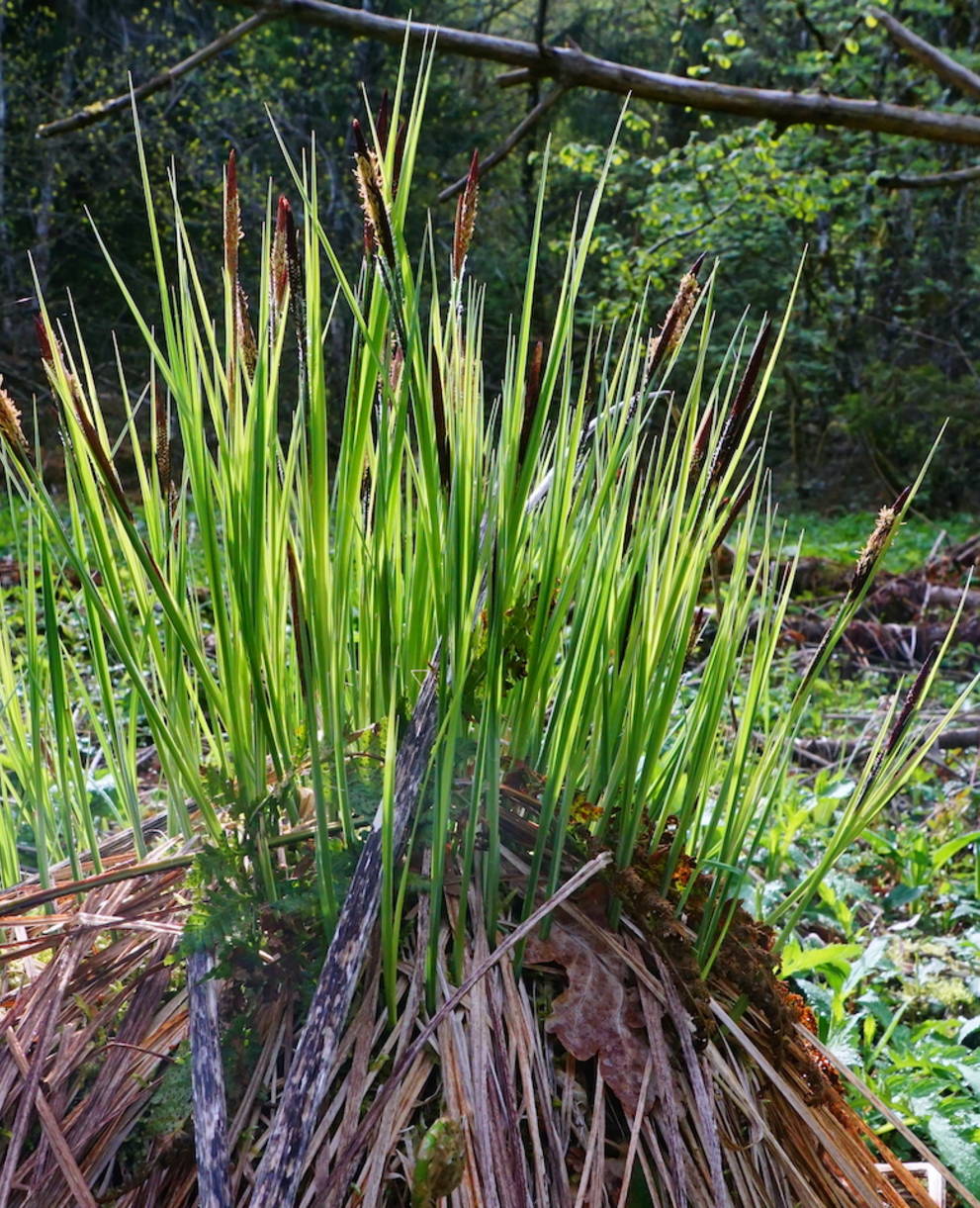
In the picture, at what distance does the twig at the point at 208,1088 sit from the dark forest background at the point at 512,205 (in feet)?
29.2

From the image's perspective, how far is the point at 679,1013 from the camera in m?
0.76

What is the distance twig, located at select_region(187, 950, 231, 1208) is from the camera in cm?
58

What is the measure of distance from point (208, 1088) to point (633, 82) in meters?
3.70

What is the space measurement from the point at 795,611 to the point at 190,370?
4339 millimetres

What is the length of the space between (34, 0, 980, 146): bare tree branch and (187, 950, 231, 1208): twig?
10.1 feet

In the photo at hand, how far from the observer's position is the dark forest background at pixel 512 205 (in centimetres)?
1041

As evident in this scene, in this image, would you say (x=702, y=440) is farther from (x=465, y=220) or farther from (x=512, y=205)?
(x=512, y=205)

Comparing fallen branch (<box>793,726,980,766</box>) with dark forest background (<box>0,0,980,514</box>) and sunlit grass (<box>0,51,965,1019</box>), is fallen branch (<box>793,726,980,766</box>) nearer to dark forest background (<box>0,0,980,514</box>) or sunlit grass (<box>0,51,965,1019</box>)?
sunlit grass (<box>0,51,965,1019</box>)

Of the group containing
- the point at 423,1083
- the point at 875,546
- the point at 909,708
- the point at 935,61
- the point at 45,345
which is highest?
the point at 935,61

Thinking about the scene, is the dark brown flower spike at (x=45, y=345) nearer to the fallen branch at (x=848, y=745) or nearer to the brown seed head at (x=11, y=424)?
the brown seed head at (x=11, y=424)

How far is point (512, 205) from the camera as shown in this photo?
44.3 feet

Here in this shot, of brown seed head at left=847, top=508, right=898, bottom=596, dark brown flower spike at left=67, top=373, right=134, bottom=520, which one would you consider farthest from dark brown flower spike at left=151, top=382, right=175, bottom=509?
brown seed head at left=847, top=508, right=898, bottom=596

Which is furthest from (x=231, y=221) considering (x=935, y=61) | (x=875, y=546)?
(x=935, y=61)

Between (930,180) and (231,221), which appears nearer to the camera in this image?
(231,221)
